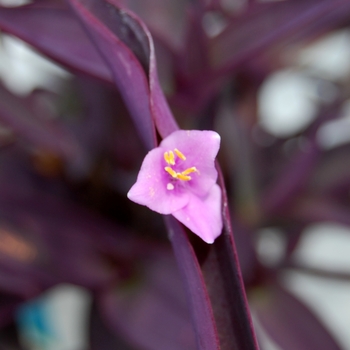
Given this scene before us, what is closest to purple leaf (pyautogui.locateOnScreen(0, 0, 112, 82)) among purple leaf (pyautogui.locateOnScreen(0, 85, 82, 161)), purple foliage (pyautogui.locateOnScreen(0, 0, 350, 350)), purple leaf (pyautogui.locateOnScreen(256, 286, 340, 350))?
purple foliage (pyautogui.locateOnScreen(0, 0, 350, 350))

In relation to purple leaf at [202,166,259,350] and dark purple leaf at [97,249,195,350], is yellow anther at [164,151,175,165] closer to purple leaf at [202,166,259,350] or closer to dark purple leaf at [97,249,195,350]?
purple leaf at [202,166,259,350]

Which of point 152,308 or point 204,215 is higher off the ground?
point 204,215

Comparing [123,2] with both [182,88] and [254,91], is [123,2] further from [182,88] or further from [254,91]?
[254,91]

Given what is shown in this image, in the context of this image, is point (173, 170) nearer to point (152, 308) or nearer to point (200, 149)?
point (200, 149)

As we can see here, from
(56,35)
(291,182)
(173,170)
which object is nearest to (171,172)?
(173,170)

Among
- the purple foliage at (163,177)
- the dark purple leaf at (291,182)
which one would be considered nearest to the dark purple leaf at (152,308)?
the purple foliage at (163,177)

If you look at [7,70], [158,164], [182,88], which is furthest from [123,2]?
[7,70]
